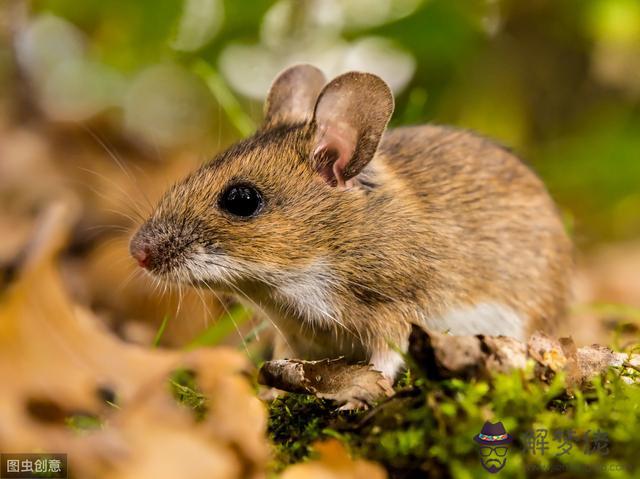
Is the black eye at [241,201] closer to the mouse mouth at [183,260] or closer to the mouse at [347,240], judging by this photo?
the mouse at [347,240]

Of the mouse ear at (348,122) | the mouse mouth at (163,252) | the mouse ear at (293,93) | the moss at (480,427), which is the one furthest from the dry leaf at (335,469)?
the mouse ear at (293,93)

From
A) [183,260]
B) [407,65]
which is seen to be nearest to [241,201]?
[183,260]

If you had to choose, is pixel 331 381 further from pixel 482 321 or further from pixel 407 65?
pixel 407 65

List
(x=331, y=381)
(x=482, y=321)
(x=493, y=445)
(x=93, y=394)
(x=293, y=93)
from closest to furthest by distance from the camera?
1. (x=493, y=445)
2. (x=93, y=394)
3. (x=331, y=381)
4. (x=482, y=321)
5. (x=293, y=93)

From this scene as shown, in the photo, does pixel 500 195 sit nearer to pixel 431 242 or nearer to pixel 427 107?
pixel 431 242

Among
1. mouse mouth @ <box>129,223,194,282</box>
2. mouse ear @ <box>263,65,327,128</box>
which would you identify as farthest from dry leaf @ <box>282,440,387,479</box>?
mouse ear @ <box>263,65,327,128</box>

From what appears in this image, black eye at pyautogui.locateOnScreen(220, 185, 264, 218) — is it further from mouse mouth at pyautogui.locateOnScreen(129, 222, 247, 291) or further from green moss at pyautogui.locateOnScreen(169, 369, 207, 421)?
green moss at pyautogui.locateOnScreen(169, 369, 207, 421)
